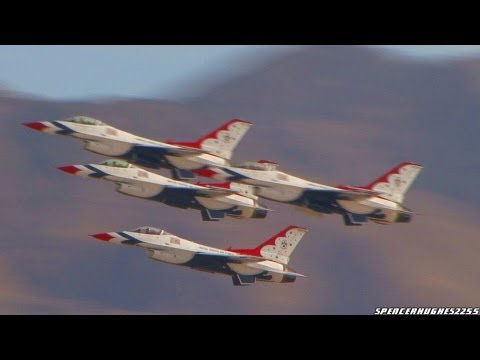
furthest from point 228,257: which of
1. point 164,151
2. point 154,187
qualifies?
point 164,151

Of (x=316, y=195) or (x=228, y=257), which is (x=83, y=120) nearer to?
(x=228, y=257)

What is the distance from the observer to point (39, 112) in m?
72.2

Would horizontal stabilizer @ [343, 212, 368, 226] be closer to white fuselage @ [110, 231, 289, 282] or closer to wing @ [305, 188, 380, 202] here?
wing @ [305, 188, 380, 202]

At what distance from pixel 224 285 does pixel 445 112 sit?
52.6 feet

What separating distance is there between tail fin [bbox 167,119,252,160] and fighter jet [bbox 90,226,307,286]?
3.64 metres

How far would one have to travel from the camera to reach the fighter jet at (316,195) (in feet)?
186

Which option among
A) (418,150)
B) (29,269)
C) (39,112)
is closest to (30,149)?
(39,112)

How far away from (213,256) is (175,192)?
290 cm

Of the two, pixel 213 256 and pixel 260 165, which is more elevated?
pixel 260 165

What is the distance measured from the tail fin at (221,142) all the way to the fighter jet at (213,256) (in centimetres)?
364

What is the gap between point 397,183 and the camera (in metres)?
58.0

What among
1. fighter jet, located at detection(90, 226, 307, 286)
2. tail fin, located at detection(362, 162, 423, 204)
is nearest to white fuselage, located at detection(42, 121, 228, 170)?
fighter jet, located at detection(90, 226, 307, 286)

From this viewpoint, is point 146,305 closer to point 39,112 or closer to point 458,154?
point 39,112

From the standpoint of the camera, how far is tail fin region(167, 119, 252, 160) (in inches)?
2253
